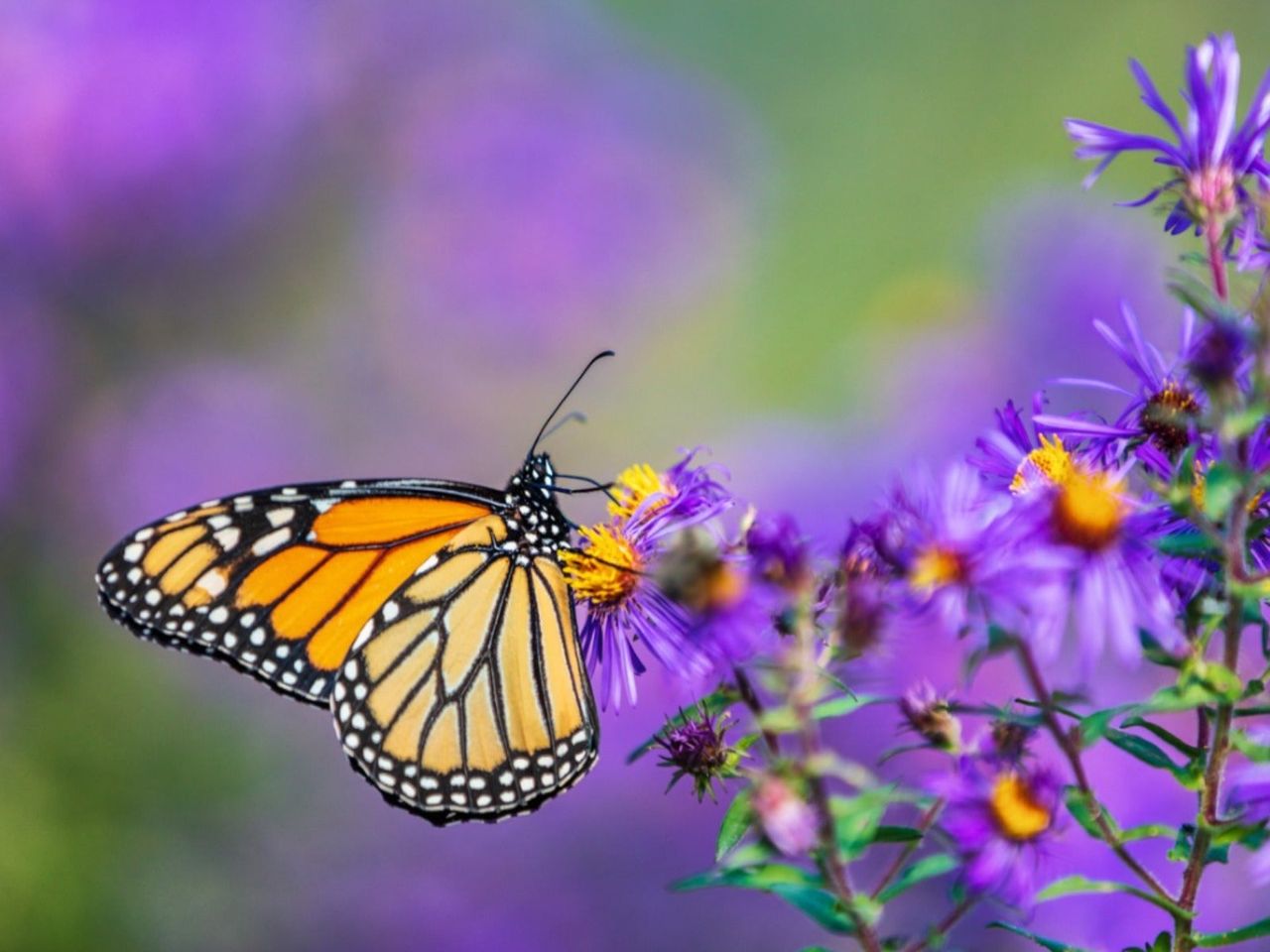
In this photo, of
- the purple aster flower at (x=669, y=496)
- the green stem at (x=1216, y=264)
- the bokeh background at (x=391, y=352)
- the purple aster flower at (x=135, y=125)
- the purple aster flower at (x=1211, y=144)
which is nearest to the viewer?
the green stem at (x=1216, y=264)

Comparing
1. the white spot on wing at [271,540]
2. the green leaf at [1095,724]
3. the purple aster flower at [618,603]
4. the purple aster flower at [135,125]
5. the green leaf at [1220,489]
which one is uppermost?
the purple aster flower at [135,125]

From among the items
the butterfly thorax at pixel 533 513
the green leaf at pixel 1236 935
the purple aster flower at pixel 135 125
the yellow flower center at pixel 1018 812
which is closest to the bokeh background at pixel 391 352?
the purple aster flower at pixel 135 125

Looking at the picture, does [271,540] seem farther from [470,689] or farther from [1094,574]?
[1094,574]

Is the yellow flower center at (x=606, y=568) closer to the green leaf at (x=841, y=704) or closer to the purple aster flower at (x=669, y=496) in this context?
the purple aster flower at (x=669, y=496)

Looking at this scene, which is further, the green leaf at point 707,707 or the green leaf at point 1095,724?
the green leaf at point 707,707

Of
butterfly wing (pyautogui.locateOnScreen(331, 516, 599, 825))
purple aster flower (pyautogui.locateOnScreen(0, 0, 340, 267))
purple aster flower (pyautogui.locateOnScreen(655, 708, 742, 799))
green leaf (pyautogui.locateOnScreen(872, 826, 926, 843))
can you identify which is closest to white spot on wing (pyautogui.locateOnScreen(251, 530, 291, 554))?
butterfly wing (pyautogui.locateOnScreen(331, 516, 599, 825))

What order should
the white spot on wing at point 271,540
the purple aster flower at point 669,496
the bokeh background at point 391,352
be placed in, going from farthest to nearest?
the bokeh background at point 391,352
the white spot on wing at point 271,540
the purple aster flower at point 669,496

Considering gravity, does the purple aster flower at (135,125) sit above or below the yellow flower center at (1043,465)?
above

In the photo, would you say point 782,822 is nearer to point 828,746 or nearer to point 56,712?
point 828,746
